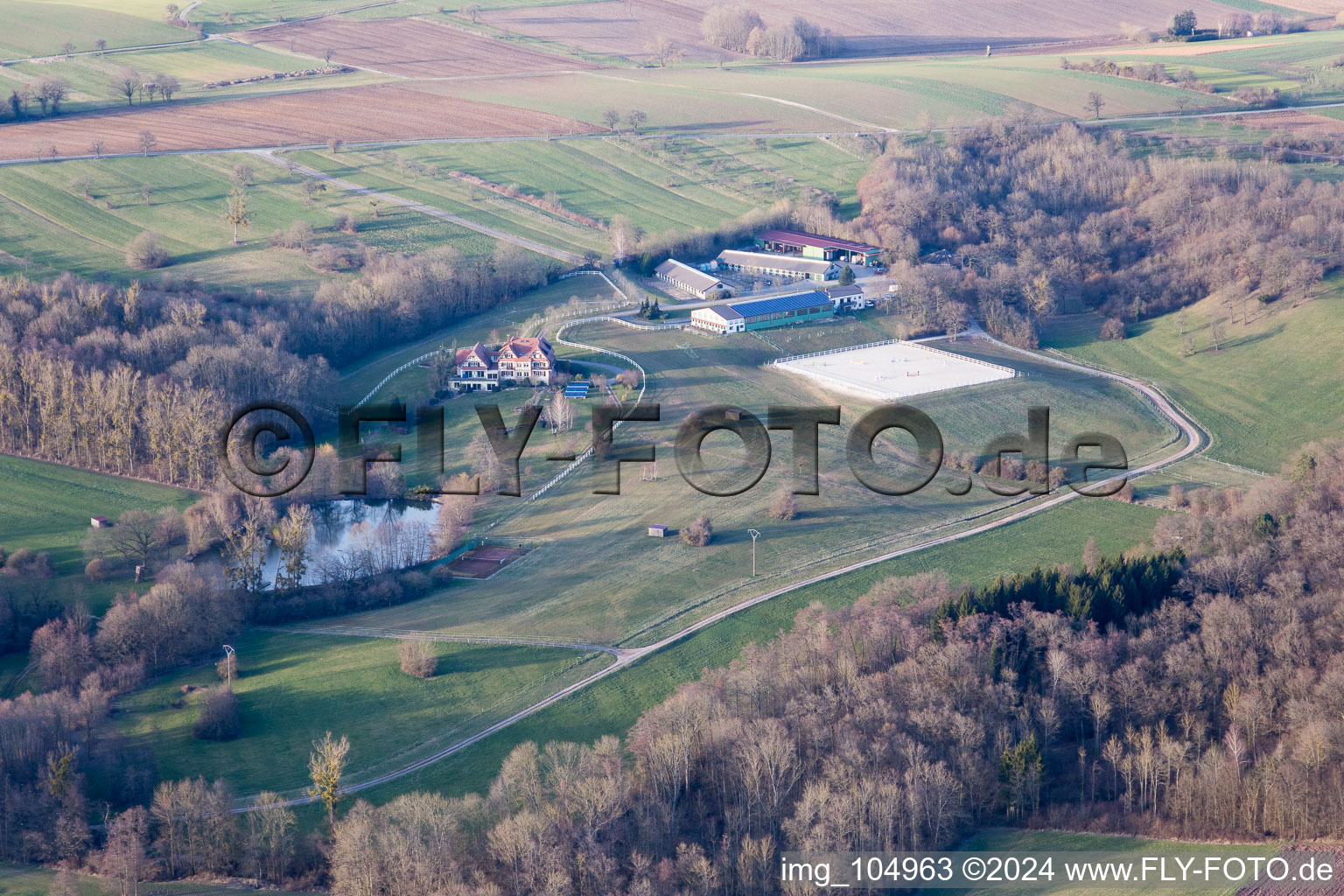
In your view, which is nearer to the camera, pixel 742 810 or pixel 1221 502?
pixel 742 810

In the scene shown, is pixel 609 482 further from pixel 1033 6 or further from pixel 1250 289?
pixel 1033 6

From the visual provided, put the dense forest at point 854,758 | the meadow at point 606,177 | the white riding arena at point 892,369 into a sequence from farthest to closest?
the meadow at point 606,177 < the white riding arena at point 892,369 < the dense forest at point 854,758

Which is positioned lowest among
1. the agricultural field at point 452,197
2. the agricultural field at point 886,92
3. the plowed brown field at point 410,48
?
the agricultural field at point 452,197

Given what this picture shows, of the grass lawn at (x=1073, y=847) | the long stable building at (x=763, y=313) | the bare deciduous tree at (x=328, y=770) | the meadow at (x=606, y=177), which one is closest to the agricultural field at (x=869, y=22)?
the meadow at (x=606, y=177)

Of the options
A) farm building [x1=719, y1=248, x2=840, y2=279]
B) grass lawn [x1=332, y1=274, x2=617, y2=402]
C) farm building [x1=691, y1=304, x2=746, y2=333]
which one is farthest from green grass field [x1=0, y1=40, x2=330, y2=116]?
farm building [x1=691, y1=304, x2=746, y2=333]

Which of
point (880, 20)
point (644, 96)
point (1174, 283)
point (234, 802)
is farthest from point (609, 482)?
point (880, 20)

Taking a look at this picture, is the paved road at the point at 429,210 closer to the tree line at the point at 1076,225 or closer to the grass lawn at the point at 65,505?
the tree line at the point at 1076,225
